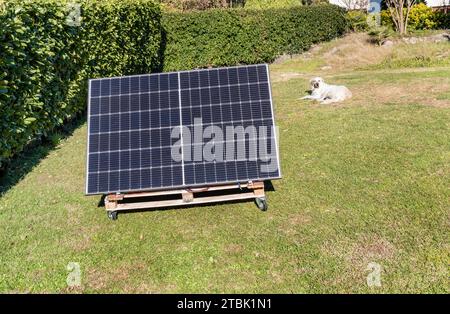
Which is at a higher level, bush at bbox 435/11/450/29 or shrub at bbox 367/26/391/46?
bush at bbox 435/11/450/29

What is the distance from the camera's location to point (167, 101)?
8.12 meters

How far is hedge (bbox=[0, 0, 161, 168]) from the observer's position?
9.39 meters

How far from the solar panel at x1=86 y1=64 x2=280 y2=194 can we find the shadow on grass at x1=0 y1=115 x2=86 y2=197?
311cm

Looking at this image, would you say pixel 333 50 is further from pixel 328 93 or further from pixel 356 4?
pixel 356 4

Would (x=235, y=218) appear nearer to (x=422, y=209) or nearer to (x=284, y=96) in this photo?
(x=422, y=209)

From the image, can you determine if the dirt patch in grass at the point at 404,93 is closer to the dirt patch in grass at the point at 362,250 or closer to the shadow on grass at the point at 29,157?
the dirt patch in grass at the point at 362,250

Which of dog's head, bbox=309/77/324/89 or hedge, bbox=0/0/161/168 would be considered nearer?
hedge, bbox=0/0/161/168

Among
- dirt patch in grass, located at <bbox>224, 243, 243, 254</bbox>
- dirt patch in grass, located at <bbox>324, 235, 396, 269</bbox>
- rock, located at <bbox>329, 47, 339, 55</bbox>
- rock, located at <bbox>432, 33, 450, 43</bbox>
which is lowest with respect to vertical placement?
rock, located at <bbox>329, 47, 339, 55</bbox>

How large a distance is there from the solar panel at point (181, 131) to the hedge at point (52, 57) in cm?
252

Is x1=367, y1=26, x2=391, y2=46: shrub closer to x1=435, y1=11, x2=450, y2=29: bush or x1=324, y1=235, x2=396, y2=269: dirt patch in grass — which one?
x1=435, y1=11, x2=450, y2=29: bush

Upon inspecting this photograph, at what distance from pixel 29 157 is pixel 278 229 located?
7.27m

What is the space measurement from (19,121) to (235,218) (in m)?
5.77

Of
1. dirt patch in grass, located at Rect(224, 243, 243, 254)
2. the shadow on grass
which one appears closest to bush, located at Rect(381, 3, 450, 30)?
the shadow on grass

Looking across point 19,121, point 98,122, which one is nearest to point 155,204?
point 98,122
